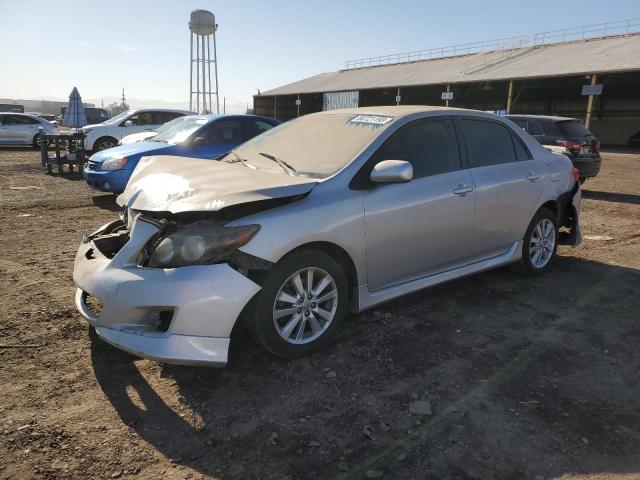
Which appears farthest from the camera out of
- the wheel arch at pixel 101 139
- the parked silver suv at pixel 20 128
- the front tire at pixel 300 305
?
the parked silver suv at pixel 20 128

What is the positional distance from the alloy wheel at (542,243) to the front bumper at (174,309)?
333 cm

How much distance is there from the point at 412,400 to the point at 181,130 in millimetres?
7359

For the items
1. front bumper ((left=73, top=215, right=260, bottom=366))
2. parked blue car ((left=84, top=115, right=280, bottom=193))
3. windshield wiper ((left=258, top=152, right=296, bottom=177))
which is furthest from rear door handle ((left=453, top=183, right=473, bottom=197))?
parked blue car ((left=84, top=115, right=280, bottom=193))

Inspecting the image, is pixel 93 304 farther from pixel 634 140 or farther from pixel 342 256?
pixel 634 140

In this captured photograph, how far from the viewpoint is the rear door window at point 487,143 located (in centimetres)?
434

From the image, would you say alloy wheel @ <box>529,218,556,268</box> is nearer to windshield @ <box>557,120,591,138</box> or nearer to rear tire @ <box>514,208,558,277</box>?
rear tire @ <box>514,208,558,277</box>

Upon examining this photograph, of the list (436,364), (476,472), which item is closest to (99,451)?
(476,472)

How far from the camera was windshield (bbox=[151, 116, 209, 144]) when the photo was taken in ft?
28.2

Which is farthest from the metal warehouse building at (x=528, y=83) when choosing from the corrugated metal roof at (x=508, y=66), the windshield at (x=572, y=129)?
the windshield at (x=572, y=129)

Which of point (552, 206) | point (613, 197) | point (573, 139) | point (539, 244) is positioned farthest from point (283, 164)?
point (613, 197)

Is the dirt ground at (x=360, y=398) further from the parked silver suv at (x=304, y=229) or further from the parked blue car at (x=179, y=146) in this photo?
the parked blue car at (x=179, y=146)

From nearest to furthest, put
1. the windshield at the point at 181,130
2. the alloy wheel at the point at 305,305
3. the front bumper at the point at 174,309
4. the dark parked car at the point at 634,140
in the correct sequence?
1. the front bumper at the point at 174,309
2. the alloy wheel at the point at 305,305
3. the windshield at the point at 181,130
4. the dark parked car at the point at 634,140

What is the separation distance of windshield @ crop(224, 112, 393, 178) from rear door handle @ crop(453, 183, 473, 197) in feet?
2.66

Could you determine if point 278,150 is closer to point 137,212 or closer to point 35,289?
point 137,212
